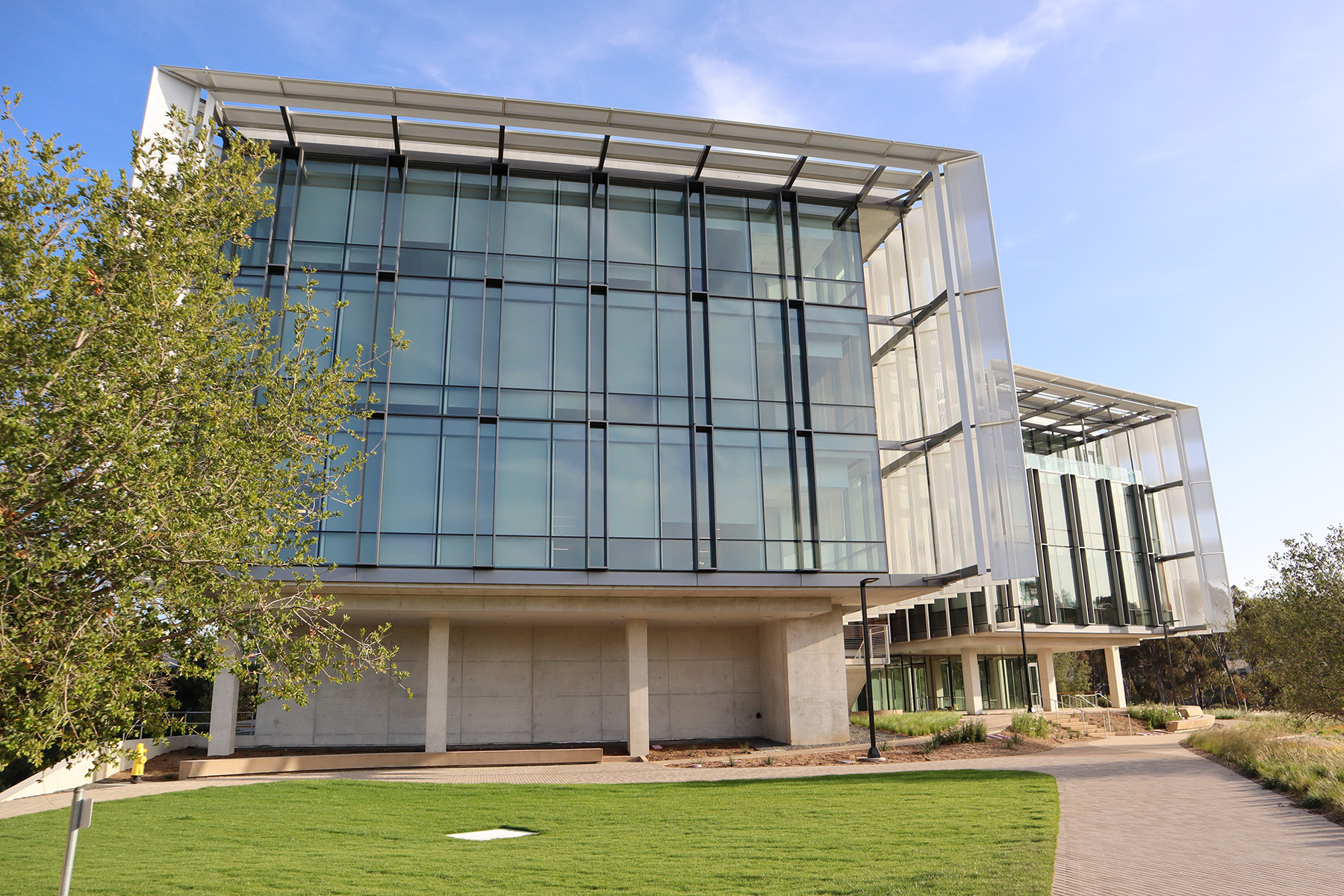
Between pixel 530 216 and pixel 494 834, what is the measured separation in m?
19.1

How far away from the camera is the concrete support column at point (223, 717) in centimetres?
2428

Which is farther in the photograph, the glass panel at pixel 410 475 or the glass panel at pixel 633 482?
the glass panel at pixel 633 482

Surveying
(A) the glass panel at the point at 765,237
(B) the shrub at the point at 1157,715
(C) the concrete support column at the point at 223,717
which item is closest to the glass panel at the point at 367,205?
(A) the glass panel at the point at 765,237

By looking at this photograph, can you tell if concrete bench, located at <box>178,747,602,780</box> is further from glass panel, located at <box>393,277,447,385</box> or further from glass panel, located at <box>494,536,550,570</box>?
glass panel, located at <box>393,277,447,385</box>

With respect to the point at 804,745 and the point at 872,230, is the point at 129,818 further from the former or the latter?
the point at 872,230

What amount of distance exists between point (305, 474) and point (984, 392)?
21.4 meters

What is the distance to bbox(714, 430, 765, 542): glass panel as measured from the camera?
25469 mm

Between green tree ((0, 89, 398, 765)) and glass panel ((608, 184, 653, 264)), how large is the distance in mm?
17513

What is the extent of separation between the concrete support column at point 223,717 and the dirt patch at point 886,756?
12.7 metres

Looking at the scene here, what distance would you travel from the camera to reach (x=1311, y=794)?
44.7ft

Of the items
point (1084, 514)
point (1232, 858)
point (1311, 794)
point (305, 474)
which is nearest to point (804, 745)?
point (1311, 794)

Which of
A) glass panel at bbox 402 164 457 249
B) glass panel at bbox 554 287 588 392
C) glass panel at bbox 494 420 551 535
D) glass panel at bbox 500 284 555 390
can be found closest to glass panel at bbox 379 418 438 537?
glass panel at bbox 494 420 551 535

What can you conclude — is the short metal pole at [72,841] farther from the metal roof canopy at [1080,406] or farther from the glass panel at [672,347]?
the metal roof canopy at [1080,406]

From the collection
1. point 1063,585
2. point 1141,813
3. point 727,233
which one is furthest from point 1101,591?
point 1141,813
